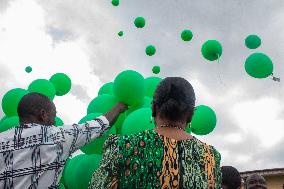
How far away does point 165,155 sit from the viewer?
1.69 m

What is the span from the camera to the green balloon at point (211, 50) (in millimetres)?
4508

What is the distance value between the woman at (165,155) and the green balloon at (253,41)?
3.18 m

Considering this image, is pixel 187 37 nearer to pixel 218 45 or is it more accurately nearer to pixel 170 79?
pixel 218 45

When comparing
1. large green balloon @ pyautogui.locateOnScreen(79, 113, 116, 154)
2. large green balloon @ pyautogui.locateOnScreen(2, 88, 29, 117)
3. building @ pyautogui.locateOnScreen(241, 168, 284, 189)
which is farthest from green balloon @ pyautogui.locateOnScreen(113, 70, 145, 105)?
building @ pyautogui.locateOnScreen(241, 168, 284, 189)

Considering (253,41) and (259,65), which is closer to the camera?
(259,65)

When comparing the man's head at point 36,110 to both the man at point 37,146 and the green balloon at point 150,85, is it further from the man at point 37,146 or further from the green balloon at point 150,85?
the green balloon at point 150,85

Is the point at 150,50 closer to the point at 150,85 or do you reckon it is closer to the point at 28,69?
the point at 150,85

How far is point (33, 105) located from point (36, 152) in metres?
0.34

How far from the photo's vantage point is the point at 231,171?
3.45 meters

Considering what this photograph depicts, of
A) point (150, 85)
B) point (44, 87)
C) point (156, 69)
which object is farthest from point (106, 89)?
point (156, 69)

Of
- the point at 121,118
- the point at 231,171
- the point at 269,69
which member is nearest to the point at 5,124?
the point at 121,118

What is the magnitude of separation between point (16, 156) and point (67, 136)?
32 cm

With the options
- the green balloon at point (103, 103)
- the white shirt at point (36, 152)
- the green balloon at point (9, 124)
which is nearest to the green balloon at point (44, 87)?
the green balloon at point (9, 124)

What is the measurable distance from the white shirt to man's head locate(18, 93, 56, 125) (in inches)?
3.0
